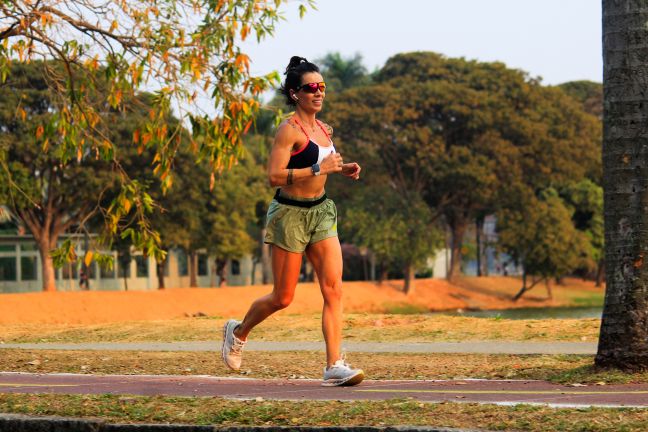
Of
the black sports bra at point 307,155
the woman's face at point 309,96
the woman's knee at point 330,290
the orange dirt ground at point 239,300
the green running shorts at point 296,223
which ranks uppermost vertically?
the woman's face at point 309,96

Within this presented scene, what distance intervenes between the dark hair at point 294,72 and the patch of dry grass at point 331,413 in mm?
2474

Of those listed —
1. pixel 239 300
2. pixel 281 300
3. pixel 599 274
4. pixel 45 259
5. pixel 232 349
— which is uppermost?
pixel 45 259

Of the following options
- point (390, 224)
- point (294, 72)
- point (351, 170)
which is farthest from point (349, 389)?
point (390, 224)

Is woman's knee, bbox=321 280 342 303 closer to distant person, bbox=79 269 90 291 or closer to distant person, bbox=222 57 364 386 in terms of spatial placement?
distant person, bbox=222 57 364 386

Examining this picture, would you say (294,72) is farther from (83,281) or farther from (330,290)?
(83,281)

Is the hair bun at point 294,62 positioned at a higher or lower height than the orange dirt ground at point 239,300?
higher

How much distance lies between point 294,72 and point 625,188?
2693 mm

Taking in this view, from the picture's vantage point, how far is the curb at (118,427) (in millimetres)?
6277

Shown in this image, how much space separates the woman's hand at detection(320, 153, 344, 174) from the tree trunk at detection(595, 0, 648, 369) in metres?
2.22

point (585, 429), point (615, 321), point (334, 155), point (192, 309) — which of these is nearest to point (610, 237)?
point (615, 321)

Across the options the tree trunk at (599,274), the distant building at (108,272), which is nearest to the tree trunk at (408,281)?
the distant building at (108,272)

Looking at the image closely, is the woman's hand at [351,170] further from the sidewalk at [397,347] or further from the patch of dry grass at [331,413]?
the sidewalk at [397,347]

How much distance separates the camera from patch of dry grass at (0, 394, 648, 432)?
6.40m

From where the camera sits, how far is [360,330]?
17297mm
